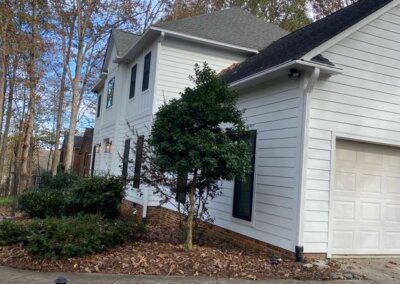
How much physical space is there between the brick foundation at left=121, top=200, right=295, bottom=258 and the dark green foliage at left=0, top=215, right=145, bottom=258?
1.99m

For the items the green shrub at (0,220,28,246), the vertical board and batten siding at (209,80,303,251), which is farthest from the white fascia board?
the green shrub at (0,220,28,246)

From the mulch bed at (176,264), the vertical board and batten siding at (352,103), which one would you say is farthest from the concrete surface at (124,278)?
the vertical board and batten siding at (352,103)

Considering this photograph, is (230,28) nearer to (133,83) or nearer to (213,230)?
(133,83)

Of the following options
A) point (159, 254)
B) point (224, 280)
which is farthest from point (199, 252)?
point (224, 280)

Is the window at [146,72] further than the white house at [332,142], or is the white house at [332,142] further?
the window at [146,72]

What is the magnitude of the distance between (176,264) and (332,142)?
3658 mm

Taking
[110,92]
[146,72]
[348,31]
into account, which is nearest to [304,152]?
[348,31]

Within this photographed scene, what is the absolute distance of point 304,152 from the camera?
7.49 metres

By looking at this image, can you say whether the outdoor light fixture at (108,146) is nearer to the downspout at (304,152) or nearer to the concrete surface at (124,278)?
the concrete surface at (124,278)

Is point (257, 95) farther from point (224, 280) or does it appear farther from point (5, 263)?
point (5, 263)

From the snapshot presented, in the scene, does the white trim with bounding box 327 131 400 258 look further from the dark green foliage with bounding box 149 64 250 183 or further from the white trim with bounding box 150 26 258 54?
the white trim with bounding box 150 26 258 54

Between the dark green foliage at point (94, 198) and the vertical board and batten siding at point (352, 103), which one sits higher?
the vertical board and batten siding at point (352, 103)

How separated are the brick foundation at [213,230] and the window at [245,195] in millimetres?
475

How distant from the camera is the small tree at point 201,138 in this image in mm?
7301
